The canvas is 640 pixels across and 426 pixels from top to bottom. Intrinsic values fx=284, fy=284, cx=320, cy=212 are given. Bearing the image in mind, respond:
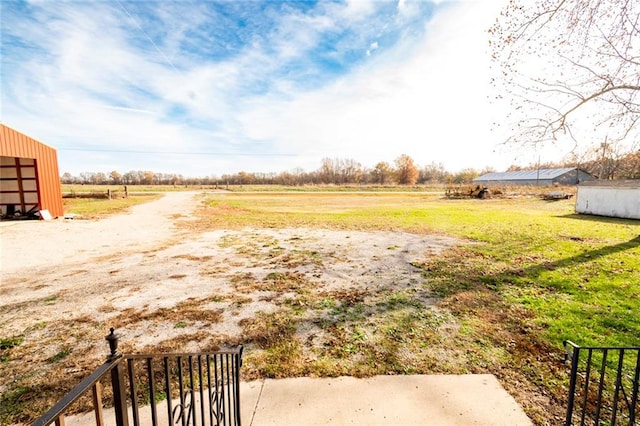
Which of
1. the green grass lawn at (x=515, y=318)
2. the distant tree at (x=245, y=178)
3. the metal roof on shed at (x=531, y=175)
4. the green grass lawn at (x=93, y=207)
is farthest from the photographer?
the distant tree at (x=245, y=178)

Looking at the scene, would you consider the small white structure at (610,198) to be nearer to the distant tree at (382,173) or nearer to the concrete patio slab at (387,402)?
the concrete patio slab at (387,402)

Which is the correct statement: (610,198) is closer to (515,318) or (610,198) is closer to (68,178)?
(515,318)

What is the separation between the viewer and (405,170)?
86.1 meters

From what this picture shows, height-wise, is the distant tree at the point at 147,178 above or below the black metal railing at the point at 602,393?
above

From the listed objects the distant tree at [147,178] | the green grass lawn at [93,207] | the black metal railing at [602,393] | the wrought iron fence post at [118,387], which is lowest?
the black metal railing at [602,393]

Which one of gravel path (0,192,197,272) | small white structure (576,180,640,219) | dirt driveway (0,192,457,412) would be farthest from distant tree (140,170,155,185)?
small white structure (576,180,640,219)

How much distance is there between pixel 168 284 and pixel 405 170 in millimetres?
86114

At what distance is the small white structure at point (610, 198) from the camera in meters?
16.4

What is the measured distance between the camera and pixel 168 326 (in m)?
4.55

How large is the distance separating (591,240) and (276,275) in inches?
472

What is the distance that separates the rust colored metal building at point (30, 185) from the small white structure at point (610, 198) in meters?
33.5

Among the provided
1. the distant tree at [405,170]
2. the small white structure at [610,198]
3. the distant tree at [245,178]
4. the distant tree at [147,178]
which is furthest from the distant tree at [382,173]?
the distant tree at [147,178]

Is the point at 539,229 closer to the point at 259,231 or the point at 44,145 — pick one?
the point at 259,231

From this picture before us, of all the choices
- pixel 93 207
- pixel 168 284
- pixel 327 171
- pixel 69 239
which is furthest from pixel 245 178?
pixel 168 284
